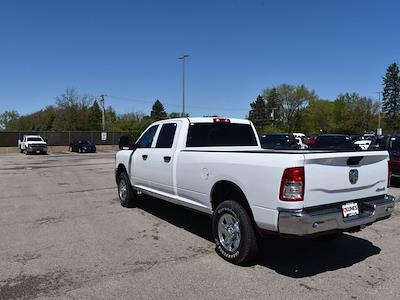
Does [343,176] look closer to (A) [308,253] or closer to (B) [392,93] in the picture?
(A) [308,253]

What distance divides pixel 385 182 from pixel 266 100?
12837 centimetres

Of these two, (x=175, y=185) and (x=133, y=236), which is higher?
(x=175, y=185)

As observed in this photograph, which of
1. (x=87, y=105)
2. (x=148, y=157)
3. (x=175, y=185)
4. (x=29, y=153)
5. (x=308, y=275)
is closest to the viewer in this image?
(x=308, y=275)

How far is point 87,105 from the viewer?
87.6m

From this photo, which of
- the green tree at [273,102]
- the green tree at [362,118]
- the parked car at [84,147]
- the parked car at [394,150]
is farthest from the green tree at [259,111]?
the parked car at [394,150]

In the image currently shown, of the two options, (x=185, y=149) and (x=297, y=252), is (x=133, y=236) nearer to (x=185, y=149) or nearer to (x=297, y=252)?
(x=185, y=149)

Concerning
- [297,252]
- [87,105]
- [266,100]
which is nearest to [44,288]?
[297,252]

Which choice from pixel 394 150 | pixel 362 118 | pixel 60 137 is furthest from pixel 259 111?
pixel 394 150

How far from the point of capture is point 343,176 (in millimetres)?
5371

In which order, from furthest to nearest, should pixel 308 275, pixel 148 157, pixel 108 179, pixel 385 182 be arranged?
pixel 108 179 < pixel 148 157 < pixel 385 182 < pixel 308 275

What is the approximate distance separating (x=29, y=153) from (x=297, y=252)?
4294cm

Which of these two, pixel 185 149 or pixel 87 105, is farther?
pixel 87 105

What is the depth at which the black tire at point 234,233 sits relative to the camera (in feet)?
18.2

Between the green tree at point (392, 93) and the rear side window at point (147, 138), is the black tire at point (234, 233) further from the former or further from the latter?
the green tree at point (392, 93)
